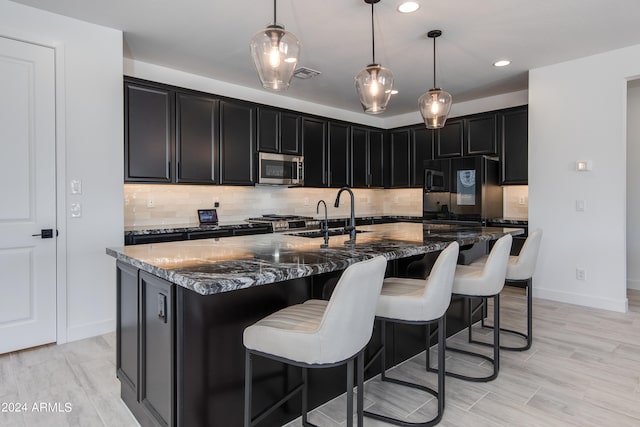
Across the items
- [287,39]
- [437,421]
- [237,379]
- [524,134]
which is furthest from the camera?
[524,134]

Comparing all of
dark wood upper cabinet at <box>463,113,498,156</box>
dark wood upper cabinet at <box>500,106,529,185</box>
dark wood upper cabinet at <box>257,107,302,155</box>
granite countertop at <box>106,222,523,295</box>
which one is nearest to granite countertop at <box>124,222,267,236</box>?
dark wood upper cabinet at <box>257,107,302,155</box>

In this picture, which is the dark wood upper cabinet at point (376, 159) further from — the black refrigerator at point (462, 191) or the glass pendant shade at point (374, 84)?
the glass pendant shade at point (374, 84)

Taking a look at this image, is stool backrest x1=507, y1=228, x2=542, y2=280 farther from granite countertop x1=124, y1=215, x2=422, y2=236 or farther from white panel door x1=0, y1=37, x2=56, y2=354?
white panel door x1=0, y1=37, x2=56, y2=354

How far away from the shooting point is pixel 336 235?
278 cm

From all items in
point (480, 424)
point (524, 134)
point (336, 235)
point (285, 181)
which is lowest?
point (480, 424)

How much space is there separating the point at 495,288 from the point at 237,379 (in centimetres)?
166

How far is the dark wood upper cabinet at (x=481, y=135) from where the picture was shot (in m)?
5.07

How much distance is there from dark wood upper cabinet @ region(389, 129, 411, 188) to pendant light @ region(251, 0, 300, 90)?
4205mm

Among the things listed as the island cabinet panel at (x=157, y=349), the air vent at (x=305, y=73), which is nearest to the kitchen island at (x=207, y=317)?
the island cabinet panel at (x=157, y=349)

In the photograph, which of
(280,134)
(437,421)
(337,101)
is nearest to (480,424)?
(437,421)

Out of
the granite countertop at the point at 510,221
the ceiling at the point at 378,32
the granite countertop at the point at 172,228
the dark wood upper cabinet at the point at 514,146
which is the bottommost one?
the granite countertop at the point at 172,228

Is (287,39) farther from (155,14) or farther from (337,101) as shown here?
(337,101)

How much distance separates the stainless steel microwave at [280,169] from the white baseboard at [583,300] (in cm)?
323

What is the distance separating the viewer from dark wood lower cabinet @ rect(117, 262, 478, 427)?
1.55m
